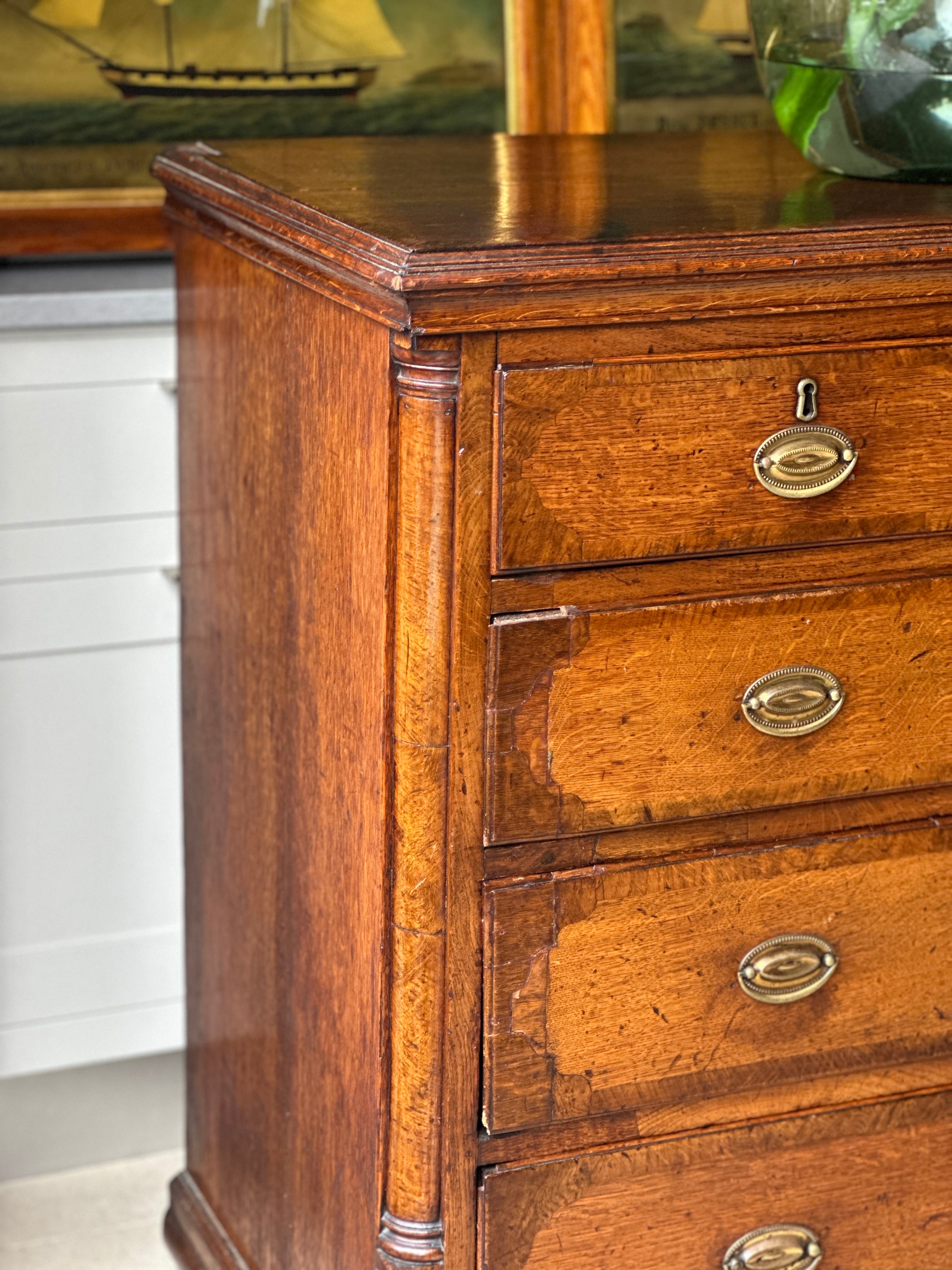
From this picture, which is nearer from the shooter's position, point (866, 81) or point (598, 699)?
Answer: point (598, 699)

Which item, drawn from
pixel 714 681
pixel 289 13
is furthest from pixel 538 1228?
pixel 289 13

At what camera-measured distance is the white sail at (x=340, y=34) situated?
172 cm

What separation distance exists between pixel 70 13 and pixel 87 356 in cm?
33

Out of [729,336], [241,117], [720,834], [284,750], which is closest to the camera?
[729,336]

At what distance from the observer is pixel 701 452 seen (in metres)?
1.07

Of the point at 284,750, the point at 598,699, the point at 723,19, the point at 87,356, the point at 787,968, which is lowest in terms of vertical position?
the point at 787,968

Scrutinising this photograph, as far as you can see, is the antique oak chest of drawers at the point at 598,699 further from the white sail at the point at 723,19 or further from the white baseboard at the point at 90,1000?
the white sail at the point at 723,19

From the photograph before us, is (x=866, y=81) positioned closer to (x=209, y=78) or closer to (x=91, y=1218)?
(x=209, y=78)

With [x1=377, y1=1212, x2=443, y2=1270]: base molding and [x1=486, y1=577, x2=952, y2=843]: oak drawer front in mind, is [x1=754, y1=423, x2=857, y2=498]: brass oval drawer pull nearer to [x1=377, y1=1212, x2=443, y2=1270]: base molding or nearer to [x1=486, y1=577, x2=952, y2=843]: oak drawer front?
[x1=486, y1=577, x2=952, y2=843]: oak drawer front

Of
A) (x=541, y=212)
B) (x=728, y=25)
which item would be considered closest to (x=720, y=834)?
(x=541, y=212)

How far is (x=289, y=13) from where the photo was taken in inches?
67.2

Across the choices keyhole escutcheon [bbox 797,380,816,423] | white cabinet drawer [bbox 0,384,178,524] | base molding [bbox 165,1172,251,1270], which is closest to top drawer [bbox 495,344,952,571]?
keyhole escutcheon [bbox 797,380,816,423]

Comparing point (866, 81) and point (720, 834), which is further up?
point (866, 81)

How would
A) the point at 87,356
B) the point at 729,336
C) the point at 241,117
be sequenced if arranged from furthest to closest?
the point at 241,117 < the point at 87,356 < the point at 729,336
